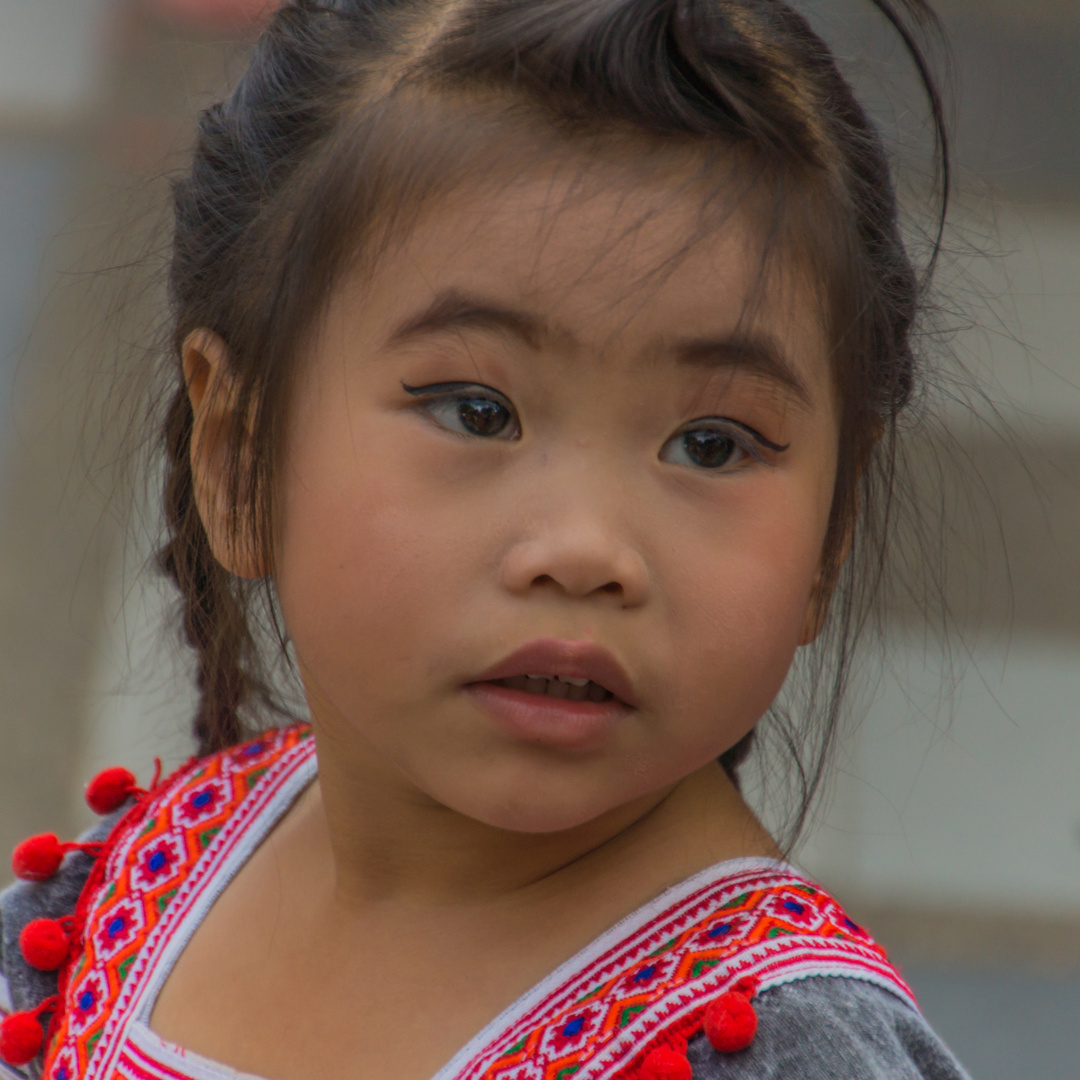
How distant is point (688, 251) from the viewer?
0.82 meters

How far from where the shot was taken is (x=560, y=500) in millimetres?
803

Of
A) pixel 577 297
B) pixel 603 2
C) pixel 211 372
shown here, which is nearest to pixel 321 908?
pixel 211 372

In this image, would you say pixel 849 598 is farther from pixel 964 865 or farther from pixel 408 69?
pixel 964 865

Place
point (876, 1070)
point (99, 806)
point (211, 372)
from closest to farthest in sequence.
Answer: point (876, 1070)
point (211, 372)
point (99, 806)

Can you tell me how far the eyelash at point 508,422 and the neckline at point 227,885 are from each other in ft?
0.87

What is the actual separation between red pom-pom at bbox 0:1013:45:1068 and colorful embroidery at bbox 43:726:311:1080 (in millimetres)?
16

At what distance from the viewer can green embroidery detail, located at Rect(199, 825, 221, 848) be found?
113 cm

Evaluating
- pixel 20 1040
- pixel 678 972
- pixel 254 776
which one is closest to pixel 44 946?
pixel 20 1040

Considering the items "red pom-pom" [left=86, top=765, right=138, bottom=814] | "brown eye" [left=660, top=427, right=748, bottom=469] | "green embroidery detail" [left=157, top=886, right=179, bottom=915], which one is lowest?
"green embroidery detail" [left=157, top=886, right=179, bottom=915]

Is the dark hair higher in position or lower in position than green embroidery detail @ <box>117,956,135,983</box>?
higher

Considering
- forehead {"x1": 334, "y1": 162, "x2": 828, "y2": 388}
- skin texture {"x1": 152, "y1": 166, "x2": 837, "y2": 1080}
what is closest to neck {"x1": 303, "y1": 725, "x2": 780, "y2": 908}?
skin texture {"x1": 152, "y1": 166, "x2": 837, "y2": 1080}

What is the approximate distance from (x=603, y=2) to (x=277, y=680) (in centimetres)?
88

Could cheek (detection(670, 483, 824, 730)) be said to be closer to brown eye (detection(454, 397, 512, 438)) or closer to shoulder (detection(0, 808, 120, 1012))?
brown eye (detection(454, 397, 512, 438))

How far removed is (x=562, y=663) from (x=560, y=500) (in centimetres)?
9
